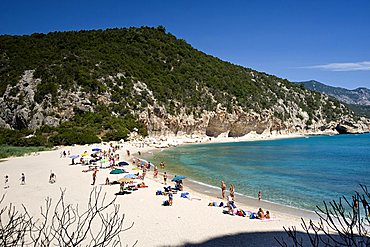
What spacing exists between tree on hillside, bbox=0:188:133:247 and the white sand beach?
948 millimetres

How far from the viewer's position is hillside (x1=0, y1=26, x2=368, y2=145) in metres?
54.7

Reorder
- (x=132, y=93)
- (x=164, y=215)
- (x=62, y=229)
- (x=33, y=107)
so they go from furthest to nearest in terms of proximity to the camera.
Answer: (x=132, y=93) → (x=33, y=107) → (x=164, y=215) → (x=62, y=229)

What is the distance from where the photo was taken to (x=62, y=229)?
9094mm

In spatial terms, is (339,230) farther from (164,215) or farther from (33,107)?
(33,107)

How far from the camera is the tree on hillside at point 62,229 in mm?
3323

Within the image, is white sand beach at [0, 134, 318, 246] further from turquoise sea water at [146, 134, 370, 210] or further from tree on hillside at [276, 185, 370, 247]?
turquoise sea water at [146, 134, 370, 210]

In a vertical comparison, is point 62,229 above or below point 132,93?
below

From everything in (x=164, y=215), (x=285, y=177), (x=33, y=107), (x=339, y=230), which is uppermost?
(x=33, y=107)

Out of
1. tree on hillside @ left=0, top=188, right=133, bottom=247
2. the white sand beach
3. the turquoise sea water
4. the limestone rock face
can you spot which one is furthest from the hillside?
tree on hillside @ left=0, top=188, right=133, bottom=247

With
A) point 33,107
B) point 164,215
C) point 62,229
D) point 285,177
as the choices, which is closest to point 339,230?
point 164,215

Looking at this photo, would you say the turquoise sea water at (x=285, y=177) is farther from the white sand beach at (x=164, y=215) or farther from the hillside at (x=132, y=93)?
the hillside at (x=132, y=93)

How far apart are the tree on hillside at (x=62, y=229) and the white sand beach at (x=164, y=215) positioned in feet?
3.11

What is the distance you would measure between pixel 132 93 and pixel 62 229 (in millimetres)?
56529

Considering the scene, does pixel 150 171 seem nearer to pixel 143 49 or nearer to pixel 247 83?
pixel 143 49
